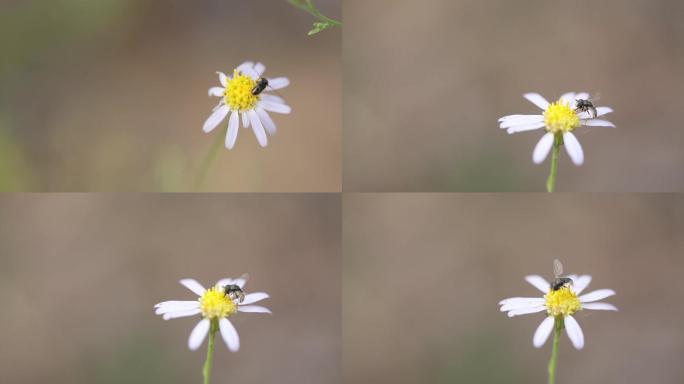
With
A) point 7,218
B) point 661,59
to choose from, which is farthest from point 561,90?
point 7,218

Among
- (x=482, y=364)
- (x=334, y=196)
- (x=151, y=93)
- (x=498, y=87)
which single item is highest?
(x=498, y=87)

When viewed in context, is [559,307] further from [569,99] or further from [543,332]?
[569,99]

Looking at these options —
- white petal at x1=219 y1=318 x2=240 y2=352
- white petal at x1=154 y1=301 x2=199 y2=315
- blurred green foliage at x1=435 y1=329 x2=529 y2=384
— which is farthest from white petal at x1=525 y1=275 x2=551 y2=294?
white petal at x1=154 y1=301 x2=199 y2=315

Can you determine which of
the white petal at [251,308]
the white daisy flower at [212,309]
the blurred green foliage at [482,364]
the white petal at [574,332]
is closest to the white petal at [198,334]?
the white daisy flower at [212,309]

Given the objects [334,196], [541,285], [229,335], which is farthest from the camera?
[334,196]

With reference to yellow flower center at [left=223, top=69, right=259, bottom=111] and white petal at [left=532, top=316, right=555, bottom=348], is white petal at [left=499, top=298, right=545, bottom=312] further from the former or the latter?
yellow flower center at [left=223, top=69, right=259, bottom=111]

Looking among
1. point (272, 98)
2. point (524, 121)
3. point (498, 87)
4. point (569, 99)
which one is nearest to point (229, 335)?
point (272, 98)

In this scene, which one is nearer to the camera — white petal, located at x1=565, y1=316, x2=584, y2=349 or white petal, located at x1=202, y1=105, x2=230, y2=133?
white petal, located at x1=565, y1=316, x2=584, y2=349

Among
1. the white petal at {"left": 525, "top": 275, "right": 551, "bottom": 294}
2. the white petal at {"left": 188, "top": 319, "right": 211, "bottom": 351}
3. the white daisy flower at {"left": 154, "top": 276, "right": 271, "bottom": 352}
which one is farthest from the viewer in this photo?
the white petal at {"left": 525, "top": 275, "right": 551, "bottom": 294}

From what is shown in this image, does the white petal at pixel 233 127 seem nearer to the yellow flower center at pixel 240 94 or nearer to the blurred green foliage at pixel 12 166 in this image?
the yellow flower center at pixel 240 94

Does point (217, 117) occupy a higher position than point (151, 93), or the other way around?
point (151, 93)
